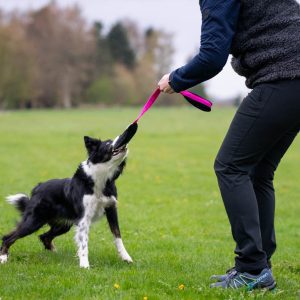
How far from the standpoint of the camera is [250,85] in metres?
4.70

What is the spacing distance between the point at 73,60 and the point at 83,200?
7299cm

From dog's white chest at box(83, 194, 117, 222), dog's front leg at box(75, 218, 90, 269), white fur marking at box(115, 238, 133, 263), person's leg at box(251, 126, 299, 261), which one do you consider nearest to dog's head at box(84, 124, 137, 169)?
dog's white chest at box(83, 194, 117, 222)

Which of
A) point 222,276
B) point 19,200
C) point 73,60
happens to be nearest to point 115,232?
point 19,200

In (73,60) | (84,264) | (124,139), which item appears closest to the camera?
(124,139)

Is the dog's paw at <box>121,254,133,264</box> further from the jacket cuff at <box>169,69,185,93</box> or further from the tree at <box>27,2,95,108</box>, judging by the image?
the tree at <box>27,2,95,108</box>

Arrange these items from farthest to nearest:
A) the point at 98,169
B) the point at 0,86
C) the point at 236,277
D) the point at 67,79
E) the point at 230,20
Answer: the point at 67,79
the point at 0,86
the point at 98,169
the point at 236,277
the point at 230,20

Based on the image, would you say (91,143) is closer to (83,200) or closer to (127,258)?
Answer: (83,200)

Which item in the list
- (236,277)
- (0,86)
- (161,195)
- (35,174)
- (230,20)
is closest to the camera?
(230,20)

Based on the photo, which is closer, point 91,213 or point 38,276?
point 38,276

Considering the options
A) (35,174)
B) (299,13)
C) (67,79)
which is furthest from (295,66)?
(67,79)

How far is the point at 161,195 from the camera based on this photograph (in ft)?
44.6

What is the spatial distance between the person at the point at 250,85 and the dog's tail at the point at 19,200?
292 centimetres

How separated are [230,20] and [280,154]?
1381 mm

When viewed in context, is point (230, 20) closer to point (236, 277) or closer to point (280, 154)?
point (280, 154)
